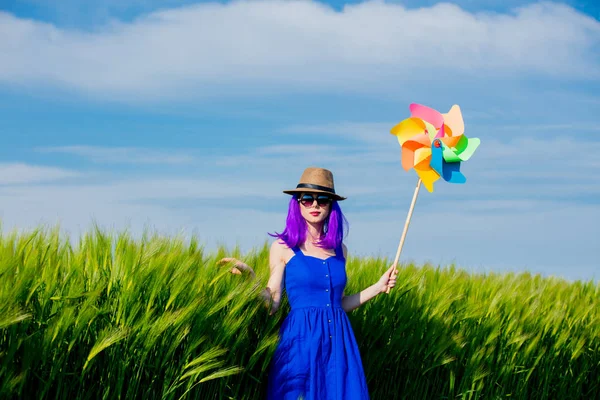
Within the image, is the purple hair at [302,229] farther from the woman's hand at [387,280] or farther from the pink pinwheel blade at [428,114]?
the pink pinwheel blade at [428,114]

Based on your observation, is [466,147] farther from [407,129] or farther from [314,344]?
[314,344]

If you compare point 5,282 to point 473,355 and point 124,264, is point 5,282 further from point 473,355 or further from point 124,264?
point 473,355

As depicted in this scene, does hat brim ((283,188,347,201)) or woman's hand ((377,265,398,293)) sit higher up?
hat brim ((283,188,347,201))

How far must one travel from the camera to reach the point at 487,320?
515cm

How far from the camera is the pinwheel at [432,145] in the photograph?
3846 mm

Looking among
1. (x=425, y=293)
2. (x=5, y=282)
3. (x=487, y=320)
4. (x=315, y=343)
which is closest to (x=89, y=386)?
A: (x=5, y=282)

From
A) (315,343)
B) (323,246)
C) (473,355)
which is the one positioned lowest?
(473,355)

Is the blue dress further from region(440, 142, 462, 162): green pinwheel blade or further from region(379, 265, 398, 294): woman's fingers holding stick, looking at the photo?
region(440, 142, 462, 162): green pinwheel blade

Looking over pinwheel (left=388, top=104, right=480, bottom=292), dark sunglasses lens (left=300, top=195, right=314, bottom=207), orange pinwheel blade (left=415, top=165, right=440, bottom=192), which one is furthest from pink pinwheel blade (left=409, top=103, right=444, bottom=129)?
dark sunglasses lens (left=300, top=195, right=314, bottom=207)

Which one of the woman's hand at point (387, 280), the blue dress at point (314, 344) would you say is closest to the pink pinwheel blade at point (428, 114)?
the woman's hand at point (387, 280)

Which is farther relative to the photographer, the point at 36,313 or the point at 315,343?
the point at 315,343

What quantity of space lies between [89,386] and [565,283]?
23.3 feet

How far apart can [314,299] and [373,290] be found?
0.35 meters

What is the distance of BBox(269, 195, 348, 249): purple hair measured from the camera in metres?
3.71
